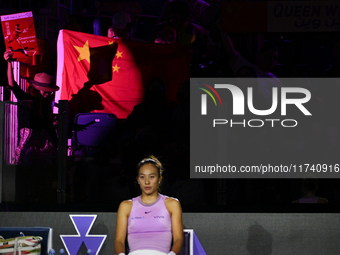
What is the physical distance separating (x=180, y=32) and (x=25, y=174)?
306 cm

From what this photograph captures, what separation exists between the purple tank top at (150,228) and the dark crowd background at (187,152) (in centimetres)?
81

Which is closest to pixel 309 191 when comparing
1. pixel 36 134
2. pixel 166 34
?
pixel 36 134

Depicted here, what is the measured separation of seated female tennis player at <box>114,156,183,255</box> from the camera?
293 cm

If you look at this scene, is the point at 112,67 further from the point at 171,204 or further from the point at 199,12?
the point at 171,204

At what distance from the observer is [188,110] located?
14.4 feet

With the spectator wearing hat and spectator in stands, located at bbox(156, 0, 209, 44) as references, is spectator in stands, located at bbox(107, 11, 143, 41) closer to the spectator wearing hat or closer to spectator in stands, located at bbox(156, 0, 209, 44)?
spectator in stands, located at bbox(156, 0, 209, 44)

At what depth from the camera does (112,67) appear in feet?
20.0

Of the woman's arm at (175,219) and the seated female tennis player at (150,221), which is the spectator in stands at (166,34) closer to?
the seated female tennis player at (150,221)

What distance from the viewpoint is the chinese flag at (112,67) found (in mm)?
5867

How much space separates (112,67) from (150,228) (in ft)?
11.7

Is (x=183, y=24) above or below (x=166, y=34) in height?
above

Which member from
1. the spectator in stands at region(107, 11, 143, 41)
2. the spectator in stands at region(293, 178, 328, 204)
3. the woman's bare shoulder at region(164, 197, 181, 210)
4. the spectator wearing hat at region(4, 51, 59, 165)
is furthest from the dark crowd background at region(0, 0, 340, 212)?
the woman's bare shoulder at region(164, 197, 181, 210)

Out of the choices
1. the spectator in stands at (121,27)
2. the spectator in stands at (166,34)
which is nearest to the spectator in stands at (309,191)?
the spectator in stands at (166,34)

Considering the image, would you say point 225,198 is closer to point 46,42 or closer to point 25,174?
point 25,174
